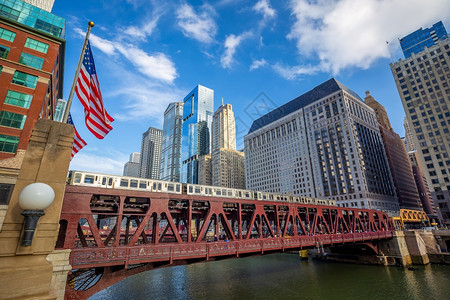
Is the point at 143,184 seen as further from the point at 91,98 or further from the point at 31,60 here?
the point at 31,60

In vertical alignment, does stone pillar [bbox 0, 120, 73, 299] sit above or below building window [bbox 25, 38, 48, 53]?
below

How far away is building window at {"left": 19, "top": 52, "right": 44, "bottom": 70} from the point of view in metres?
30.3


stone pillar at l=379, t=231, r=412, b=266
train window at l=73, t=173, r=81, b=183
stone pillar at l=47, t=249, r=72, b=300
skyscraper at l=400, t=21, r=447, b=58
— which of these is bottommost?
stone pillar at l=379, t=231, r=412, b=266

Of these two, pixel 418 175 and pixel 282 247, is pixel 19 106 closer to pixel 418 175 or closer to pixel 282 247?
pixel 282 247

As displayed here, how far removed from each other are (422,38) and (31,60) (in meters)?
176

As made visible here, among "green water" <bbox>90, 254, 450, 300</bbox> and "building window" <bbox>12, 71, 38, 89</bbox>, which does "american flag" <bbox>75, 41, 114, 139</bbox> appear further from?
"green water" <bbox>90, 254, 450, 300</bbox>

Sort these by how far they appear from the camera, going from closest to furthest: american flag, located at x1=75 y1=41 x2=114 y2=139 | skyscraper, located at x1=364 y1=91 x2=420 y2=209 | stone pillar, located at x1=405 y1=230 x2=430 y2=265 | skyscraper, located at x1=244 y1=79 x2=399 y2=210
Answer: american flag, located at x1=75 y1=41 x2=114 y2=139, stone pillar, located at x1=405 y1=230 x2=430 y2=265, skyscraper, located at x1=244 y1=79 x2=399 y2=210, skyscraper, located at x1=364 y1=91 x2=420 y2=209

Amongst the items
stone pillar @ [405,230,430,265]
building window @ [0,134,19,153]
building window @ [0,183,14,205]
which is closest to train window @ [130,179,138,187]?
building window @ [0,183,14,205]

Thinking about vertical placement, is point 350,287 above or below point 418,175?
below

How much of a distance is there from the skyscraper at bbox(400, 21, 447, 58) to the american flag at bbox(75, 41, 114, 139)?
552 ft

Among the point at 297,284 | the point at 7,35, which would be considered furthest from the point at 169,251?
the point at 7,35

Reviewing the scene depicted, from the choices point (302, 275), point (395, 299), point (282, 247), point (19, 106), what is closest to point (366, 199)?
point (302, 275)

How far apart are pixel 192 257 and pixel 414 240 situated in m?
53.7

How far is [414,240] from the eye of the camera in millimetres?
49781
